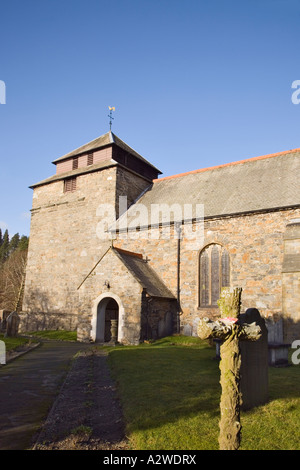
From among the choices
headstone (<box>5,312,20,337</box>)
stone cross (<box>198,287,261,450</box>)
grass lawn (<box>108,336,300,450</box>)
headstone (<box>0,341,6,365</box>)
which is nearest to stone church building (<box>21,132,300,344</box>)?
headstone (<box>5,312,20,337</box>)

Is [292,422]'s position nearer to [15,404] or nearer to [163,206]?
[15,404]

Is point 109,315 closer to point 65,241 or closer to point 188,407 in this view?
point 65,241

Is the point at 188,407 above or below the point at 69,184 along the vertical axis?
below

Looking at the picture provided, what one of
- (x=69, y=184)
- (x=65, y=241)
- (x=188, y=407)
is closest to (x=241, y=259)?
(x=188, y=407)

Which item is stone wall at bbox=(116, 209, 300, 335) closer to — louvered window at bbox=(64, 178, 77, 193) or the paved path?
the paved path

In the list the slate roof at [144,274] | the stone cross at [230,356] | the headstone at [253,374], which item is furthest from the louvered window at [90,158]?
the stone cross at [230,356]

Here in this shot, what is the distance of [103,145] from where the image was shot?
26375 millimetres

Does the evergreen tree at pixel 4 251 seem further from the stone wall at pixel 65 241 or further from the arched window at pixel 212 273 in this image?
the arched window at pixel 212 273

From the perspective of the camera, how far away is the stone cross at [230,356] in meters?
4.09

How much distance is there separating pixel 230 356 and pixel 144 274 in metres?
14.7

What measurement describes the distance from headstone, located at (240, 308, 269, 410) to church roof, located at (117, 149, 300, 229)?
1125 centimetres

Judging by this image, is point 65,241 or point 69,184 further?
point 69,184

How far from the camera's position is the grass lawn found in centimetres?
505

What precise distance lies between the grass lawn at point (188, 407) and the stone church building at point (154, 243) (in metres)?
6.44
